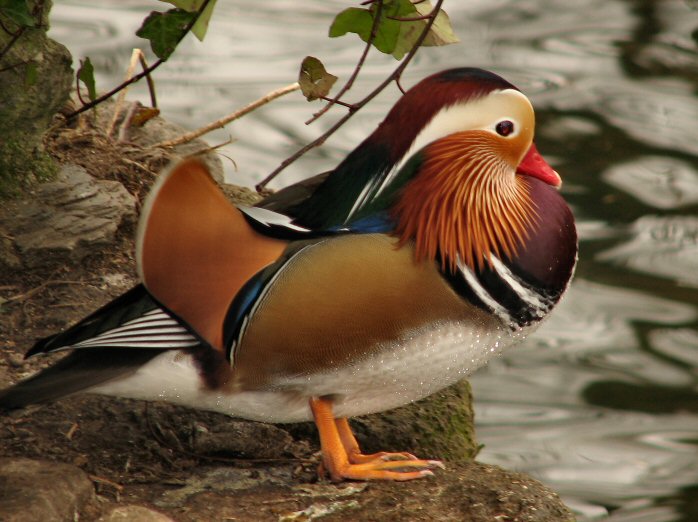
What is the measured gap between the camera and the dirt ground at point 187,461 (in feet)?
9.08

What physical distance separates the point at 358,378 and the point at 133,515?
0.56 meters

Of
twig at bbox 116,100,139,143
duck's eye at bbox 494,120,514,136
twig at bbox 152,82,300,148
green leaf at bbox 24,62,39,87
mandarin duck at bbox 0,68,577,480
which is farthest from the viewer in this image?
twig at bbox 116,100,139,143

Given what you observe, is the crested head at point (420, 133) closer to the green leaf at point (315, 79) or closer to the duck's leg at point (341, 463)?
the green leaf at point (315, 79)

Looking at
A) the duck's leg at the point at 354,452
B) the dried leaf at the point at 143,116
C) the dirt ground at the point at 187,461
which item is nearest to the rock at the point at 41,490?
the dirt ground at the point at 187,461

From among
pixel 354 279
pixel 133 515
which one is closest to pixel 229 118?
pixel 354 279

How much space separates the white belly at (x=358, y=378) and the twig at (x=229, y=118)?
1167mm

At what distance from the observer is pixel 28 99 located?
10.8 feet

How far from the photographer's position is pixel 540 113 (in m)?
6.44

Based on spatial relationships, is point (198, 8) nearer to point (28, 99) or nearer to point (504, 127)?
point (28, 99)

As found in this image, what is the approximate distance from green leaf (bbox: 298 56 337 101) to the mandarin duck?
0.82 feet

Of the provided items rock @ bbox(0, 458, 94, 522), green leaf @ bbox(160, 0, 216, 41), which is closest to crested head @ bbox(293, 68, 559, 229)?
green leaf @ bbox(160, 0, 216, 41)

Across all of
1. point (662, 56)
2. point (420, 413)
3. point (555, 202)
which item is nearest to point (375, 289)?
point (555, 202)

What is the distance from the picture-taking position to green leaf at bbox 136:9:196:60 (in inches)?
115

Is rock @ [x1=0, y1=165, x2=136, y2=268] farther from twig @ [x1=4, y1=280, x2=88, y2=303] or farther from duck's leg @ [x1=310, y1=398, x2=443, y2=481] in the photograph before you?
duck's leg @ [x1=310, y1=398, x2=443, y2=481]
